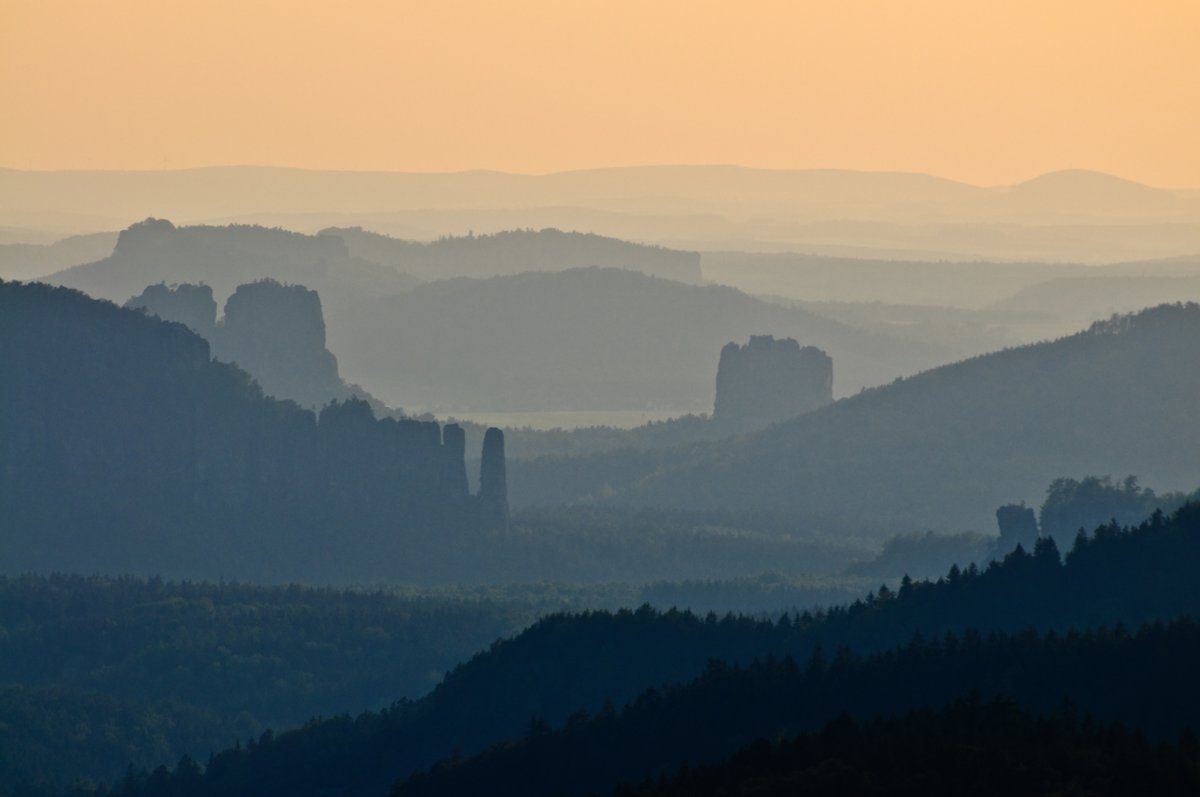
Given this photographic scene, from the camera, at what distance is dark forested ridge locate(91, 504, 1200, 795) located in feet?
259

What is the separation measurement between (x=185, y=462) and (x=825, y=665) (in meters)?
91.1

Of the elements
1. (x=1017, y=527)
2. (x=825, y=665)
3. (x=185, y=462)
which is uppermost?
(x=185, y=462)

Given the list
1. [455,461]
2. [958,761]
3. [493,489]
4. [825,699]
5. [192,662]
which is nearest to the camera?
[958,761]

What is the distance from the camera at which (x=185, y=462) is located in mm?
175500

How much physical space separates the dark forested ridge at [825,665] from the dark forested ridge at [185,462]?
62.1 m

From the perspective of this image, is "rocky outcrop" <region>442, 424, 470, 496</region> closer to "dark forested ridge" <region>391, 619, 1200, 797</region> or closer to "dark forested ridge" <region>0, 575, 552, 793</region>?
"dark forested ridge" <region>0, 575, 552, 793</region>

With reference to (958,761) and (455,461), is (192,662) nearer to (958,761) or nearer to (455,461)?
(455,461)

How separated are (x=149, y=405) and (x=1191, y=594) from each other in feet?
322

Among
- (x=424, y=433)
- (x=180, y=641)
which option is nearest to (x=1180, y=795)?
(x=180, y=641)

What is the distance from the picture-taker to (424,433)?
17800 centimetres

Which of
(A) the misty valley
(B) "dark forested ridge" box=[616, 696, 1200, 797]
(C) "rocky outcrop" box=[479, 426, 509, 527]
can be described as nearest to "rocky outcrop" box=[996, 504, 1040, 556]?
(A) the misty valley

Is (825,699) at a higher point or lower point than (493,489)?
lower

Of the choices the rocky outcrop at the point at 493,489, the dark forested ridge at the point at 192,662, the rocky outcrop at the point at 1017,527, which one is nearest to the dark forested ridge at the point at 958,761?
the dark forested ridge at the point at 192,662

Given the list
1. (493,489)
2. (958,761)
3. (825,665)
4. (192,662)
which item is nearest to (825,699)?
(825,665)
